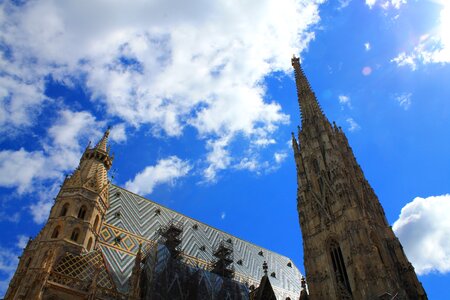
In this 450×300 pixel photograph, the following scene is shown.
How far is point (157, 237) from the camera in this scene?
1072 inches

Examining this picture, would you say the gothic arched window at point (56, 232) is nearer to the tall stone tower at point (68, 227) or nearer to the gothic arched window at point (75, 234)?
the tall stone tower at point (68, 227)

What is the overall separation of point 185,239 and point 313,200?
10876mm

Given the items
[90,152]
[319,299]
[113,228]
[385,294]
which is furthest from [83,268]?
[385,294]

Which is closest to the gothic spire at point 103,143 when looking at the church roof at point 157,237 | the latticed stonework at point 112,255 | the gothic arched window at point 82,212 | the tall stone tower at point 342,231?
the latticed stonework at point 112,255

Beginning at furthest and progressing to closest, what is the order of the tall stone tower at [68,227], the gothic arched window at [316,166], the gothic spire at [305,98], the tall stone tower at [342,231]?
1. the gothic spire at [305,98]
2. the gothic arched window at [316,166]
3. the tall stone tower at [342,231]
4. the tall stone tower at [68,227]

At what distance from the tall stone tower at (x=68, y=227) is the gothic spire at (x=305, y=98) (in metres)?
21.7

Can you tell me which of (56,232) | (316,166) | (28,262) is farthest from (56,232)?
(316,166)

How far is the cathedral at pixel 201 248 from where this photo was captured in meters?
20.8

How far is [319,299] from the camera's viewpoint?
85.7 ft

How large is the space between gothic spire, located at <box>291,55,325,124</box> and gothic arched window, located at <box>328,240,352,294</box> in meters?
14.8

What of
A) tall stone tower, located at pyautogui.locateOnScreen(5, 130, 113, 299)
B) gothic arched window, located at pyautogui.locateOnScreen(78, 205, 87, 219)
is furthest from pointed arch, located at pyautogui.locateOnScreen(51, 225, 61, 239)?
gothic arched window, located at pyautogui.locateOnScreen(78, 205, 87, 219)

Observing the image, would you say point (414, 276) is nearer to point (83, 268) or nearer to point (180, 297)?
point (180, 297)

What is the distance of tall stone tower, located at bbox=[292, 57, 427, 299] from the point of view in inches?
968

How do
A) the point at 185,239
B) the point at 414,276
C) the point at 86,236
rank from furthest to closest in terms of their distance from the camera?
1. the point at 185,239
2. the point at 414,276
3. the point at 86,236
